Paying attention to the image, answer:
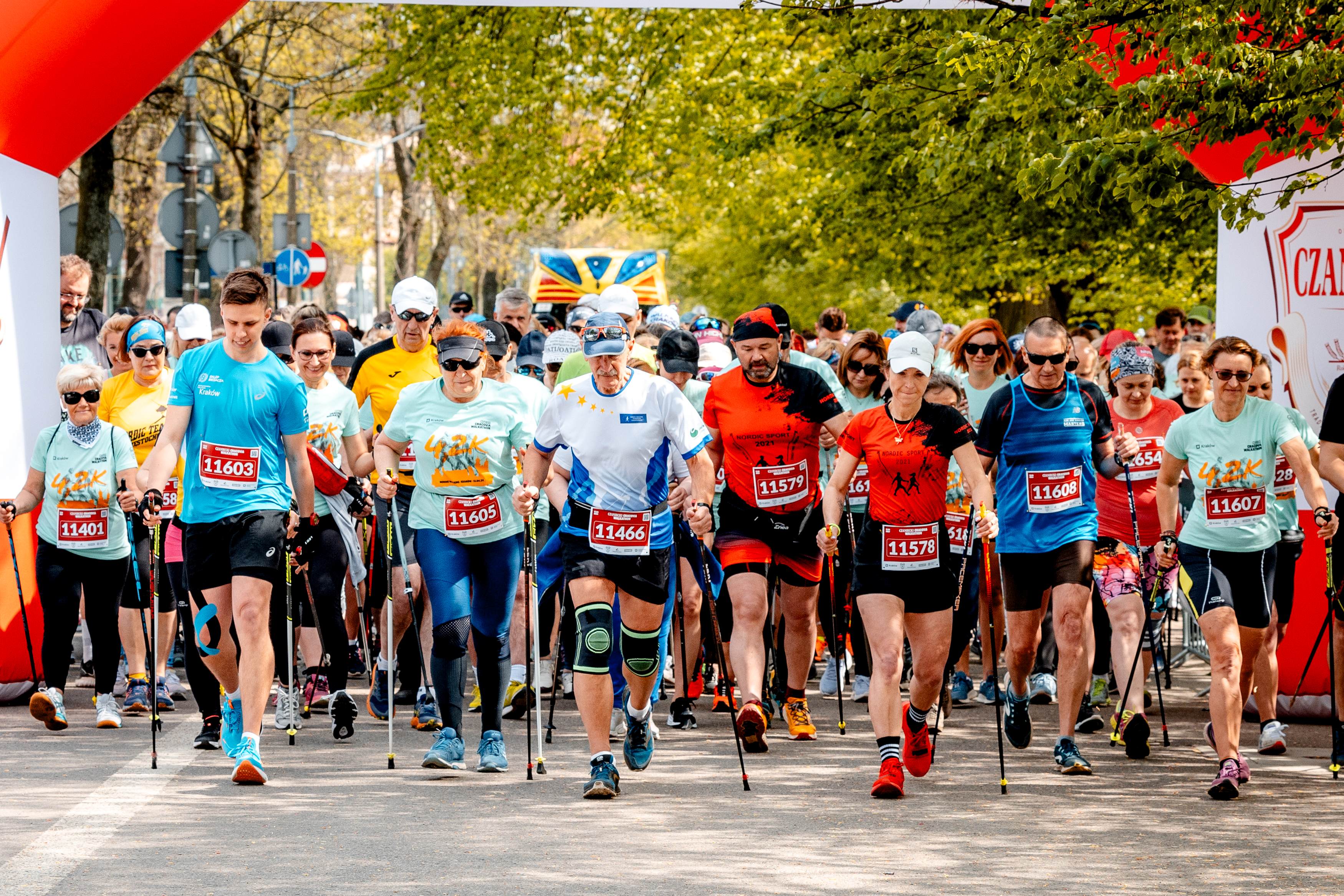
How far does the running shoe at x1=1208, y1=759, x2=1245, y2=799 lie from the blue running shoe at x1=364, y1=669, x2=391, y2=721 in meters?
4.32

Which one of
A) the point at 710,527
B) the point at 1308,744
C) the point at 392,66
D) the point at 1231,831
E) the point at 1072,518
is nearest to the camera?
the point at 1231,831

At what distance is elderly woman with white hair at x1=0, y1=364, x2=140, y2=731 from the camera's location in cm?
958

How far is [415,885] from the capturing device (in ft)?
19.7

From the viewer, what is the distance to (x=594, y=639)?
7602mm

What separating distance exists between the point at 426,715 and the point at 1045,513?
3.34 metres

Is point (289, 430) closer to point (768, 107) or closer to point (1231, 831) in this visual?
point (1231, 831)

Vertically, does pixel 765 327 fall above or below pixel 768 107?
below

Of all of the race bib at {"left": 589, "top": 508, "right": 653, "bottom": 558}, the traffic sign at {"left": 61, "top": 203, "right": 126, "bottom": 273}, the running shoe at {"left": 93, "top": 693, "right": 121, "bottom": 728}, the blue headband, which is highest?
the traffic sign at {"left": 61, "top": 203, "right": 126, "bottom": 273}

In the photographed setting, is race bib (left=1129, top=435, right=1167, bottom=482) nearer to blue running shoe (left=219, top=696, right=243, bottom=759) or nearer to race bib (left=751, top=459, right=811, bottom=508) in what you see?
race bib (left=751, top=459, right=811, bottom=508)

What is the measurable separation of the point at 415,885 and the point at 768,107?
15.0m

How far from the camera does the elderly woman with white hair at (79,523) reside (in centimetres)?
958

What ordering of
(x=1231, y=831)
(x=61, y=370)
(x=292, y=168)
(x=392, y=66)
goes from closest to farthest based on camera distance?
(x=1231, y=831)
(x=61, y=370)
(x=392, y=66)
(x=292, y=168)

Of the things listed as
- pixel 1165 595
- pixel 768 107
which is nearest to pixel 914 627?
pixel 1165 595

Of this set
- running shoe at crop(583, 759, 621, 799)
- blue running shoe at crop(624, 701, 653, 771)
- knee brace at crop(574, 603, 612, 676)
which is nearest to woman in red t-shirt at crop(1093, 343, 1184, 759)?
blue running shoe at crop(624, 701, 653, 771)
